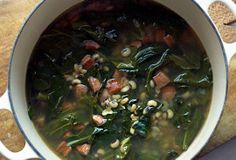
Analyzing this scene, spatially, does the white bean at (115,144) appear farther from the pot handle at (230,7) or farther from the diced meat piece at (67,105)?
the pot handle at (230,7)

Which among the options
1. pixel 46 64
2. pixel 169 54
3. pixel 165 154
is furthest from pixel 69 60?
pixel 165 154

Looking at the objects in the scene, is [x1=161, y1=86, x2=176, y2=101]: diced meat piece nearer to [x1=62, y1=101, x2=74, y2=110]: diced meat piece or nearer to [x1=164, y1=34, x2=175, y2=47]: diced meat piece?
[x1=164, y1=34, x2=175, y2=47]: diced meat piece

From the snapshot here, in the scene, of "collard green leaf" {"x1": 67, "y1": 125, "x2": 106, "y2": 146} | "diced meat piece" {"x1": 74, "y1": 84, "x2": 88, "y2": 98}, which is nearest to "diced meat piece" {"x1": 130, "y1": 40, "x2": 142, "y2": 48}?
"diced meat piece" {"x1": 74, "y1": 84, "x2": 88, "y2": 98}

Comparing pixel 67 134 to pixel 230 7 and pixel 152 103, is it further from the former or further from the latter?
pixel 230 7

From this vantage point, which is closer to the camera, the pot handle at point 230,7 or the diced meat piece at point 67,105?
the pot handle at point 230,7

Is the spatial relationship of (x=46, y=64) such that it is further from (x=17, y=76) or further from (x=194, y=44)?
(x=194, y=44)

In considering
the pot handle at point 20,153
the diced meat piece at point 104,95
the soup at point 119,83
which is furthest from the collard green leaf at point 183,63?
the pot handle at point 20,153
